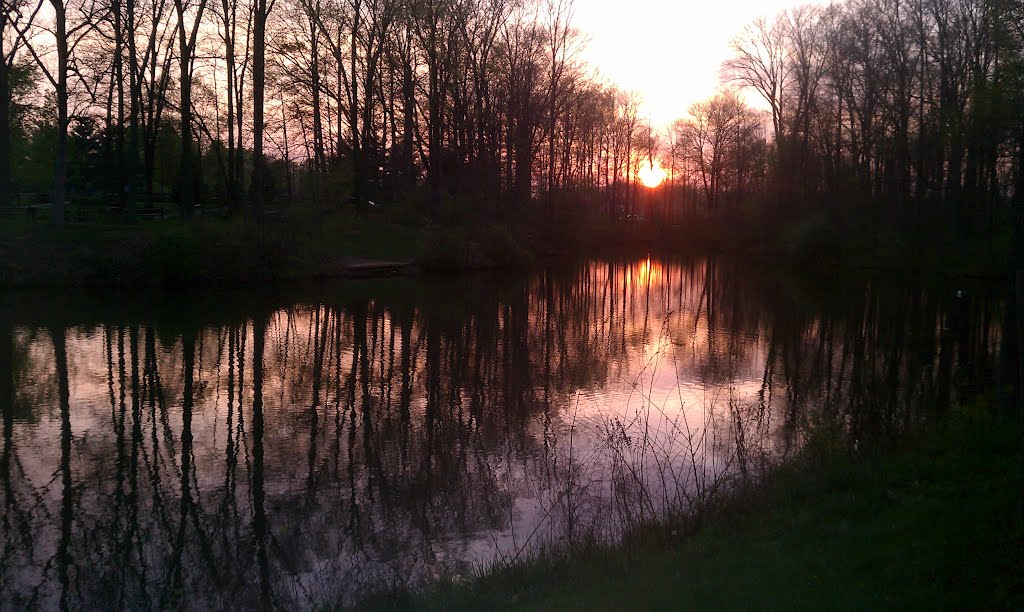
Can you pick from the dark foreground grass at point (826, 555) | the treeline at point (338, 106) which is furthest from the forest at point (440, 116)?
the dark foreground grass at point (826, 555)

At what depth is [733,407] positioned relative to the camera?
38.8 feet

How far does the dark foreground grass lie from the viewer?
4.60 metres

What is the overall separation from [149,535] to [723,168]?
64.8m

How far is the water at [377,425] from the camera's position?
22.5 feet

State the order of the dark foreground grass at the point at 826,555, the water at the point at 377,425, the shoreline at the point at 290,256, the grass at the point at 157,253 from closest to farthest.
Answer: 1. the dark foreground grass at the point at 826,555
2. the water at the point at 377,425
3. the grass at the point at 157,253
4. the shoreline at the point at 290,256

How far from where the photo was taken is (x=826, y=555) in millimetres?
5242

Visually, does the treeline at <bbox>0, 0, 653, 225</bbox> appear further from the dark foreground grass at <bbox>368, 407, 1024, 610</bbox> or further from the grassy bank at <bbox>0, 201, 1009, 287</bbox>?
the dark foreground grass at <bbox>368, 407, 1024, 610</bbox>

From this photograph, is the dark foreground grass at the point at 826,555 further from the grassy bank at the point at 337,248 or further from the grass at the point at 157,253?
the grassy bank at the point at 337,248

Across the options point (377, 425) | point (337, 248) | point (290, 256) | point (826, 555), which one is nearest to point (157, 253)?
point (290, 256)

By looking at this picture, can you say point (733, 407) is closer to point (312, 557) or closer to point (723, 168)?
point (312, 557)

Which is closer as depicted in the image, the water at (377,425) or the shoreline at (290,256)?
the water at (377,425)

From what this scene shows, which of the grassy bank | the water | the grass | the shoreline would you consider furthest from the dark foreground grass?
the grassy bank

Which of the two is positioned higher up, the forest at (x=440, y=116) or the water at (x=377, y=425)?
the forest at (x=440, y=116)

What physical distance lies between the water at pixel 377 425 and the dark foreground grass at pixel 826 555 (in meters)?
0.87
